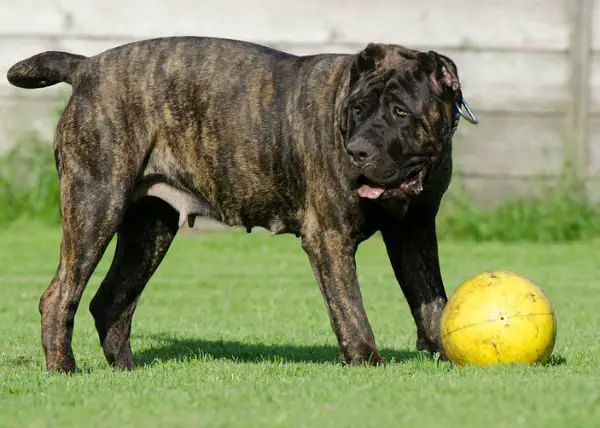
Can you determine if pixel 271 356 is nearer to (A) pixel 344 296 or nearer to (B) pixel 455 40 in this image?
(A) pixel 344 296

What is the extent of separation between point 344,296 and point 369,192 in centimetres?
53

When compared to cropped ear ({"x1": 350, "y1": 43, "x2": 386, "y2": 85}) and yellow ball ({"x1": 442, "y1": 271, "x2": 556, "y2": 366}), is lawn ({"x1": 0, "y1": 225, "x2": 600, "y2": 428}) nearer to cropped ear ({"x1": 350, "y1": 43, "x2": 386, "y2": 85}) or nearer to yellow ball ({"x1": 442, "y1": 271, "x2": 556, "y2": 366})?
yellow ball ({"x1": 442, "y1": 271, "x2": 556, "y2": 366})

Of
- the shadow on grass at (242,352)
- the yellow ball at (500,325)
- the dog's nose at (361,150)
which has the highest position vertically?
the dog's nose at (361,150)

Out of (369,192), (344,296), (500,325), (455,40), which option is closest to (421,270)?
(344,296)

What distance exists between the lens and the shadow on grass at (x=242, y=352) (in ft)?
24.1

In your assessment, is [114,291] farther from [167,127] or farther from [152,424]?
[152,424]

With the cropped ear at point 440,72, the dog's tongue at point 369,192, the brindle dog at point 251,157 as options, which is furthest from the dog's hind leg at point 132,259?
the cropped ear at point 440,72

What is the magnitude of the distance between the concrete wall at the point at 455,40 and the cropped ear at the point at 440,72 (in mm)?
7960

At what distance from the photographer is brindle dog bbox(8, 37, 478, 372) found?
21.8 ft

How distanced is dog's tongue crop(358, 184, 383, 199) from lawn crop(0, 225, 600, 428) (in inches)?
32.0

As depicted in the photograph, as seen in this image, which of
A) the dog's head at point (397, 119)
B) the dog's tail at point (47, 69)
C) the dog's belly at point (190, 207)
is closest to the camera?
the dog's head at point (397, 119)

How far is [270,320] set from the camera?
927cm

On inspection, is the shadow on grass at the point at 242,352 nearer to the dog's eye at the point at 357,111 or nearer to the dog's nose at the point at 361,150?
the dog's nose at the point at 361,150

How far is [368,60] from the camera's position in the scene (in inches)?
262
